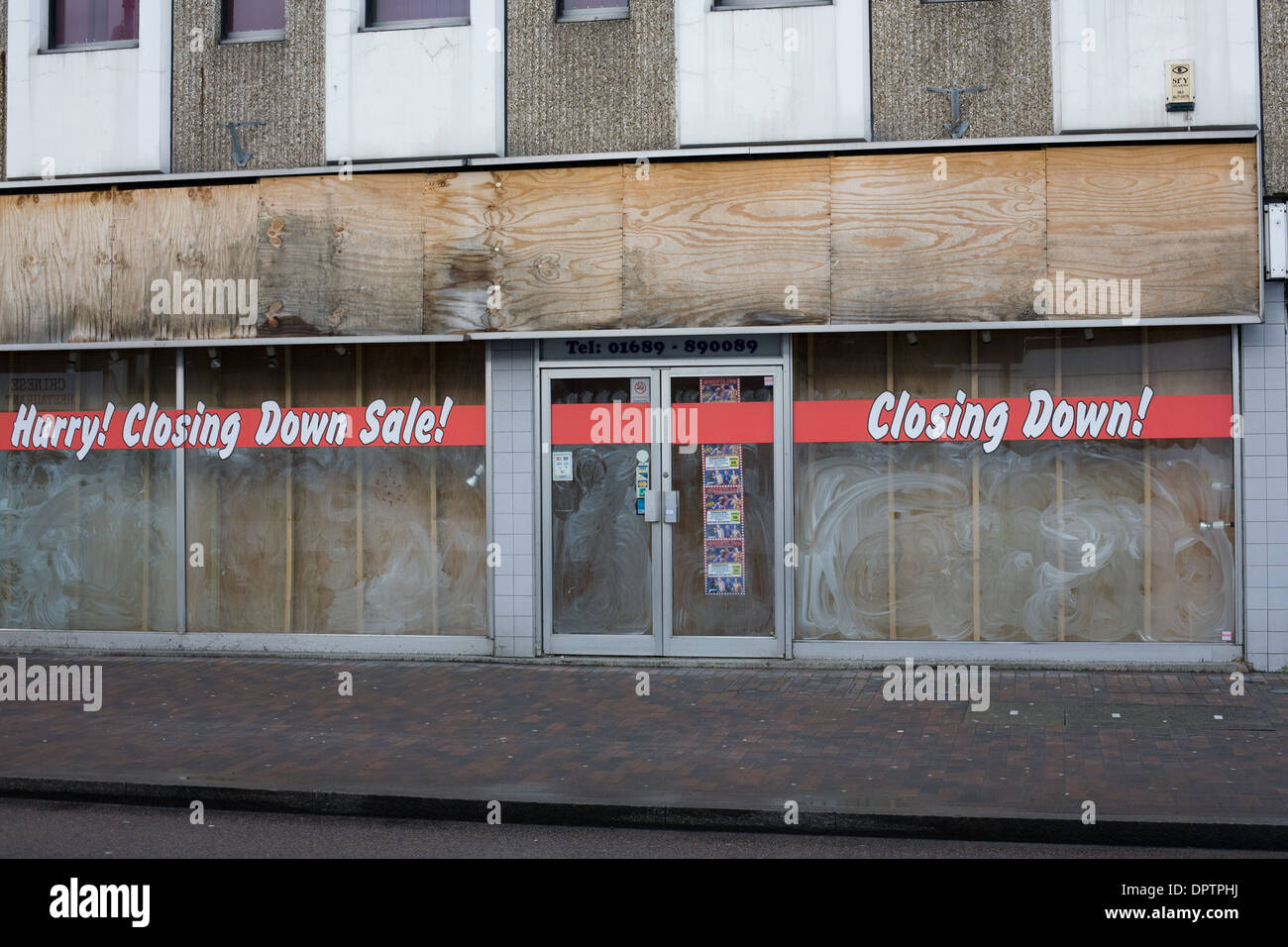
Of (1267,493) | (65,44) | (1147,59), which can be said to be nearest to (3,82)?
(65,44)

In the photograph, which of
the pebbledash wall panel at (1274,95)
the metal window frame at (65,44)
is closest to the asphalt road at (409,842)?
the pebbledash wall panel at (1274,95)

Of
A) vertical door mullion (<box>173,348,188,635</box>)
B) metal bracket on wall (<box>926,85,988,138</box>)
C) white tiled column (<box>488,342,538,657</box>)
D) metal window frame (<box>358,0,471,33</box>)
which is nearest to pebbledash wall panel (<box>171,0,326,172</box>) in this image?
metal window frame (<box>358,0,471,33</box>)

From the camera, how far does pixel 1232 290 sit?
35.7 feet

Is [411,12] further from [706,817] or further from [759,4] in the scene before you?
[706,817]

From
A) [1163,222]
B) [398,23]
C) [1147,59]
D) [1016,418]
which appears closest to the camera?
[1163,222]

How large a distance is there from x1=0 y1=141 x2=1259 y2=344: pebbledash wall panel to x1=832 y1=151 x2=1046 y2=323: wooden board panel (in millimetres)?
16

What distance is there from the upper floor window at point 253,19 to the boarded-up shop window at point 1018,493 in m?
5.68

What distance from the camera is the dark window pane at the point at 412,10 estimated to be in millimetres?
12531

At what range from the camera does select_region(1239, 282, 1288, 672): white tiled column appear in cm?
1107

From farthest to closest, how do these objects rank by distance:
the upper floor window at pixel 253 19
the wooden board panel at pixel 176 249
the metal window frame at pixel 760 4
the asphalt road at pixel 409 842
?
the upper floor window at pixel 253 19 → the wooden board panel at pixel 176 249 → the metal window frame at pixel 760 4 → the asphalt road at pixel 409 842

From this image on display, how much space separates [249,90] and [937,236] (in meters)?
6.23

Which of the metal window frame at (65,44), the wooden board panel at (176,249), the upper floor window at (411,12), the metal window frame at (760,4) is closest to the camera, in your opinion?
the metal window frame at (760,4)

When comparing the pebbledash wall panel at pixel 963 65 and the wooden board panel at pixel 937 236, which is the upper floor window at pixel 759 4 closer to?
the pebbledash wall panel at pixel 963 65

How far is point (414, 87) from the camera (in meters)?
12.3
